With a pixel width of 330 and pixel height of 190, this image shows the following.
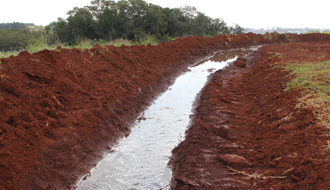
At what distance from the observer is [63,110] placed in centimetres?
532

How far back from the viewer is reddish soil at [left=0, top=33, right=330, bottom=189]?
3.77m

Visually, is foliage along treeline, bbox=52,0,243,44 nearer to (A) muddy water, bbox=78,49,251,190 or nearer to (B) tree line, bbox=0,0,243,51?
(B) tree line, bbox=0,0,243,51

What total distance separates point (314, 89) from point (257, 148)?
234 cm

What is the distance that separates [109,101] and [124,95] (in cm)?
89

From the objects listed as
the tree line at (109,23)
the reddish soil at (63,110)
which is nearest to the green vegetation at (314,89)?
the reddish soil at (63,110)

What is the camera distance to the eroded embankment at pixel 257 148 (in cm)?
326

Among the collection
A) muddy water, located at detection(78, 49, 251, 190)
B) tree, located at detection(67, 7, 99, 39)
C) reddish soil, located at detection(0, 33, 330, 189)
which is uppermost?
tree, located at detection(67, 7, 99, 39)

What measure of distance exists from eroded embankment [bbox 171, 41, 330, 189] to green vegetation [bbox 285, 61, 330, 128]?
0.50 ft

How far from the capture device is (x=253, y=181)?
3.52m

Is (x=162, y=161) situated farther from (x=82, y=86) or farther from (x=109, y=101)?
(x=82, y=86)

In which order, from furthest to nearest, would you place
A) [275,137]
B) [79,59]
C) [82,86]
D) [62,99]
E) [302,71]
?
[79,59]
[302,71]
[82,86]
[62,99]
[275,137]

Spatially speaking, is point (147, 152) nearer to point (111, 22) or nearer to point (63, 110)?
point (63, 110)

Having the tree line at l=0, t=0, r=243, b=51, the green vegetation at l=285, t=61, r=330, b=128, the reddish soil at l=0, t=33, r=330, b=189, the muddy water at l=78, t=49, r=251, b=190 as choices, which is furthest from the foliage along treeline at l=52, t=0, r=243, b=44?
the green vegetation at l=285, t=61, r=330, b=128

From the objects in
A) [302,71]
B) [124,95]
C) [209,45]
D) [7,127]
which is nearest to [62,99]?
[7,127]
